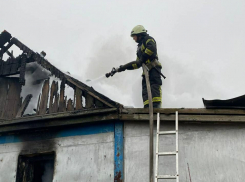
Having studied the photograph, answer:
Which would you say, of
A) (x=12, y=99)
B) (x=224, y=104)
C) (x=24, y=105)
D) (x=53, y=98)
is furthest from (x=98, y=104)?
(x=12, y=99)

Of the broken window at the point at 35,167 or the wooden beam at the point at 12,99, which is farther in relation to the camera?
the wooden beam at the point at 12,99

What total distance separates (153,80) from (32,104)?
2.96m

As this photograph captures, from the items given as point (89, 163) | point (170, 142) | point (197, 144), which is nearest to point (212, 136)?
point (197, 144)

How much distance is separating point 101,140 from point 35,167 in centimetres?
171

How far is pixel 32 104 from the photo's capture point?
319 inches

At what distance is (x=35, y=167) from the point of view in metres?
7.16

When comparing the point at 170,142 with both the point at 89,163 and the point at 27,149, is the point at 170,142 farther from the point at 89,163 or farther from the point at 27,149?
the point at 27,149

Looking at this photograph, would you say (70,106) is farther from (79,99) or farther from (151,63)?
(151,63)

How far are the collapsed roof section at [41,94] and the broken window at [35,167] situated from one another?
0.93m

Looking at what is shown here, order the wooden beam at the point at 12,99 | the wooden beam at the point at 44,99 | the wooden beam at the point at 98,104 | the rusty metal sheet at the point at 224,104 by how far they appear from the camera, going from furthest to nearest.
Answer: the wooden beam at the point at 12,99 → the wooden beam at the point at 44,99 → the wooden beam at the point at 98,104 → the rusty metal sheet at the point at 224,104

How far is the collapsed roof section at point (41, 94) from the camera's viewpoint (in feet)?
23.0

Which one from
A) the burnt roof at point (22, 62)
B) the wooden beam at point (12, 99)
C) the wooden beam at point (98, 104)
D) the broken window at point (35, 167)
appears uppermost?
the burnt roof at point (22, 62)

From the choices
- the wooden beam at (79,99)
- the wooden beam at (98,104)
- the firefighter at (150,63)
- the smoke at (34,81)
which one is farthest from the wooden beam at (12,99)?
the firefighter at (150,63)

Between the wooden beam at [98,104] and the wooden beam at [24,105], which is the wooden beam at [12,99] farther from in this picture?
the wooden beam at [98,104]
